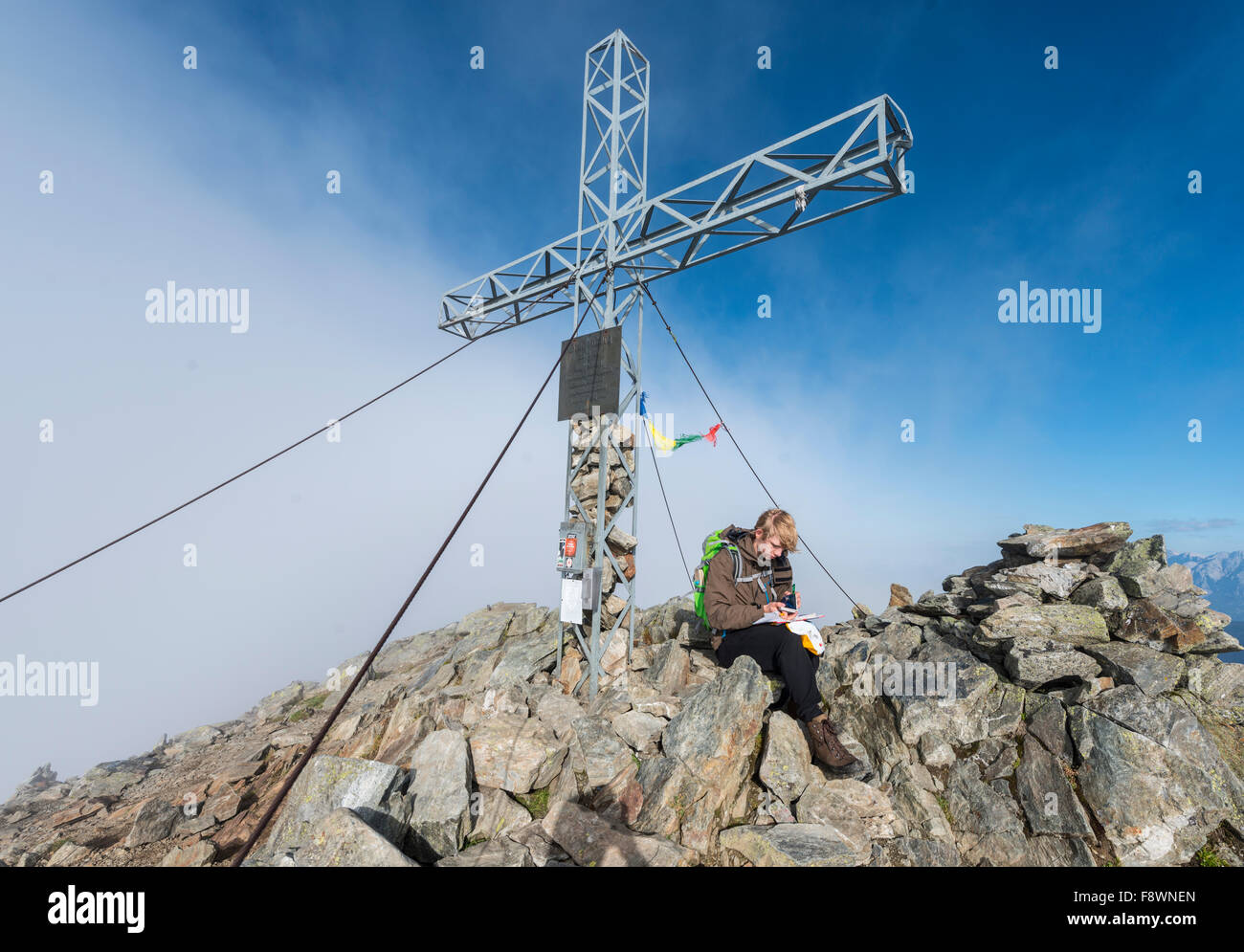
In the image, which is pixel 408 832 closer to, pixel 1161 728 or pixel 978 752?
pixel 978 752

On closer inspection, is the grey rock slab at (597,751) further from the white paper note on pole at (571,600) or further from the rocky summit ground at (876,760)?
the white paper note on pole at (571,600)

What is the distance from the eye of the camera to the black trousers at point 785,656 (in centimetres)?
530

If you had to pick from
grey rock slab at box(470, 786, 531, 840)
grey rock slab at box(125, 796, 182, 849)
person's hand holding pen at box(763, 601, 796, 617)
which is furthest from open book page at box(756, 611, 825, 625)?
grey rock slab at box(125, 796, 182, 849)

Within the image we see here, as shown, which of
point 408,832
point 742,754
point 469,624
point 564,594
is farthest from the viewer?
point 469,624

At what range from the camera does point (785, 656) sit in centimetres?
541

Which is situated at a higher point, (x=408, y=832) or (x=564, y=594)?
(x=564, y=594)

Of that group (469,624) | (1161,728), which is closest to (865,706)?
(1161,728)

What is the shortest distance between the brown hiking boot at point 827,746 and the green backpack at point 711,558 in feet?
4.89

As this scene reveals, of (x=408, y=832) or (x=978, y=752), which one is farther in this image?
(x=978, y=752)

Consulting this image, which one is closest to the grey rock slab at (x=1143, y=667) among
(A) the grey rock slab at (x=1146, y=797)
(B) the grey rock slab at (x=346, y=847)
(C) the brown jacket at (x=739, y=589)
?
(A) the grey rock slab at (x=1146, y=797)

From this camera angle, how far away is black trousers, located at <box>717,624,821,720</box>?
5297mm
